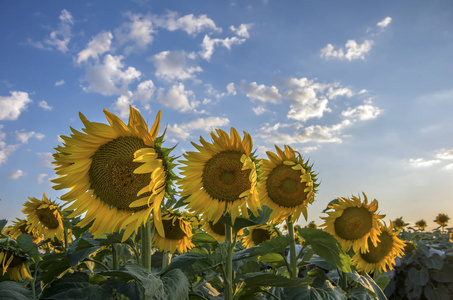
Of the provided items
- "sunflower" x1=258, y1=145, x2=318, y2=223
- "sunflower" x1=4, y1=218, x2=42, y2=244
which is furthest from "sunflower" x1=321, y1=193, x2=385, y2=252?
"sunflower" x1=4, y1=218, x2=42, y2=244

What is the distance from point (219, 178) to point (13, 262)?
2.05 meters

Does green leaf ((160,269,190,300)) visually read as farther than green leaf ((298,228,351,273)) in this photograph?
No

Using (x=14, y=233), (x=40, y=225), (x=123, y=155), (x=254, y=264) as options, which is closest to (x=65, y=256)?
(x=123, y=155)

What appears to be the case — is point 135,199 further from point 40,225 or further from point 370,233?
point 40,225

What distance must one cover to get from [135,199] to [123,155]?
249 mm

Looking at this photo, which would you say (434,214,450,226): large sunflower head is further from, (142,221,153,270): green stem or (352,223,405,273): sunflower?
(142,221,153,270): green stem

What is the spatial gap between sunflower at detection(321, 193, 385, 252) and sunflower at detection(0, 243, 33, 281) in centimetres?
322

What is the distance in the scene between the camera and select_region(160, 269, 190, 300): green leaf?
5.44ft

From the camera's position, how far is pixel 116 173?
1929 millimetres

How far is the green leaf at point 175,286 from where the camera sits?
166 cm

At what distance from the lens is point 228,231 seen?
263 cm

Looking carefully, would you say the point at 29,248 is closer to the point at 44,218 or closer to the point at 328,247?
the point at 44,218

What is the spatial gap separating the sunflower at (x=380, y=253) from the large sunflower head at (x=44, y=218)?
12.6 ft

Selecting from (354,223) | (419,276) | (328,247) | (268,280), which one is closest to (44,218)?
(268,280)
